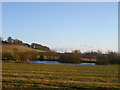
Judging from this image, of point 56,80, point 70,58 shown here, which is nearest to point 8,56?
point 70,58

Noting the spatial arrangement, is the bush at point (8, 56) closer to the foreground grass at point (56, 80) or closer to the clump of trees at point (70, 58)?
the clump of trees at point (70, 58)

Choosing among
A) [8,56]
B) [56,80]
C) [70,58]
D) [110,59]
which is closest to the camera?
[56,80]

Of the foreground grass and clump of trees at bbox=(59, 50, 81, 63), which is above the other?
the foreground grass

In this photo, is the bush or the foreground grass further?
the bush

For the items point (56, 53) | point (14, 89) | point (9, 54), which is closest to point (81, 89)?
point (14, 89)

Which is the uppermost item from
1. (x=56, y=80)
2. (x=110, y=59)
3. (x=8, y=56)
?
(x=56, y=80)

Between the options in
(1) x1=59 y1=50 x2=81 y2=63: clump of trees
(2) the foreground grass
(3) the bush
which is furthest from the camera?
(1) x1=59 y1=50 x2=81 y2=63: clump of trees

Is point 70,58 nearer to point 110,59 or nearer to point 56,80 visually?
point 110,59

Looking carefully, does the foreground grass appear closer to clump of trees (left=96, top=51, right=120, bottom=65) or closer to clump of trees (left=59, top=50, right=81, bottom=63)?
clump of trees (left=96, top=51, right=120, bottom=65)

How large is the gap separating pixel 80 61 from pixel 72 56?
10.9ft

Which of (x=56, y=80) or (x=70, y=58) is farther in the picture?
(x=70, y=58)

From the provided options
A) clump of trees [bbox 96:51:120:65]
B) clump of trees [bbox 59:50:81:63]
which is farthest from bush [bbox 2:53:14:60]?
clump of trees [bbox 96:51:120:65]

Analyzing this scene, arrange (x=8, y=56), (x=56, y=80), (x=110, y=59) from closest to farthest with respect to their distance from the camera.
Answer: (x=56, y=80) → (x=8, y=56) → (x=110, y=59)

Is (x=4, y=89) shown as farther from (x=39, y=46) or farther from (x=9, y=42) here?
(x=39, y=46)
